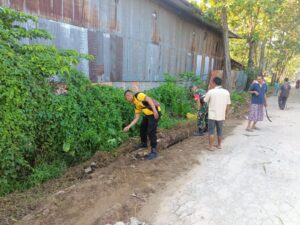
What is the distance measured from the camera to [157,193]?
3.97 m

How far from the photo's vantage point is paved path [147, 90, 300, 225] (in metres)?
3.35

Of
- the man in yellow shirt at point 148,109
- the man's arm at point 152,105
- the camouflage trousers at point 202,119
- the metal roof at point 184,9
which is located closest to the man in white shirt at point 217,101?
the man in yellow shirt at point 148,109

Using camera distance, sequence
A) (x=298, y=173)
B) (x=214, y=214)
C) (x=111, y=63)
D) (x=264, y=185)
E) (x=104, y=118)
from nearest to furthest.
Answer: (x=214, y=214)
(x=264, y=185)
(x=298, y=173)
(x=104, y=118)
(x=111, y=63)

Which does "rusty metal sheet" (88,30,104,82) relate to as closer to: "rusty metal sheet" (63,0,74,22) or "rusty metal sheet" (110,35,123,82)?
"rusty metal sheet" (110,35,123,82)

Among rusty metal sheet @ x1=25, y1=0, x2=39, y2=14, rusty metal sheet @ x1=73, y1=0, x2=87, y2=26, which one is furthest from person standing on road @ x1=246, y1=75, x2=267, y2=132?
rusty metal sheet @ x1=25, y1=0, x2=39, y2=14

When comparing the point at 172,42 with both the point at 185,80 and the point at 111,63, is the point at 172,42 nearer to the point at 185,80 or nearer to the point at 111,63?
the point at 185,80

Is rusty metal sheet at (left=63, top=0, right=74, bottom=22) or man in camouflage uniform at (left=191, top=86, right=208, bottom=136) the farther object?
man in camouflage uniform at (left=191, top=86, right=208, bottom=136)

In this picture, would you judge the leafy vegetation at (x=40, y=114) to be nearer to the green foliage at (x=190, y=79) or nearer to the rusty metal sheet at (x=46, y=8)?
the rusty metal sheet at (x=46, y=8)

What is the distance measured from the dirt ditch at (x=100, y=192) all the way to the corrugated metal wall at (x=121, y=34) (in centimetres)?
349

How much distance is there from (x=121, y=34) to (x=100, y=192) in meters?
6.42

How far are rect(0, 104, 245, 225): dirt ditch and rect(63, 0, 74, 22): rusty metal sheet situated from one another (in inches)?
153

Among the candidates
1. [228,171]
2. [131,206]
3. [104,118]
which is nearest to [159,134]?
[104,118]

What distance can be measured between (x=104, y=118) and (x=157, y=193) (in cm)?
285

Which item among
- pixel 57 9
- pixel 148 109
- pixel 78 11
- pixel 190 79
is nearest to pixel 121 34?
pixel 78 11
